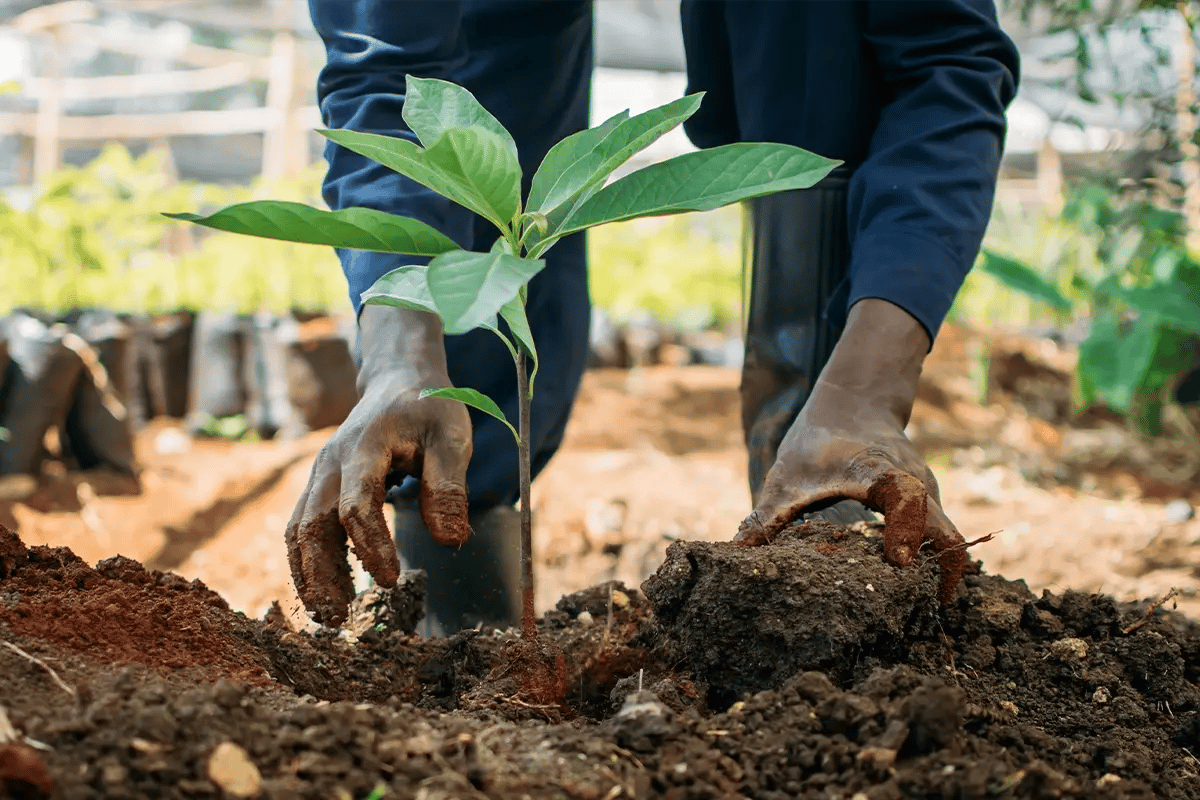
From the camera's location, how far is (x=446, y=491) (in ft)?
3.95

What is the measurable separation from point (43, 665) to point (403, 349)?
23.0 inches

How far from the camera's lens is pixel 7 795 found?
67 centimetres

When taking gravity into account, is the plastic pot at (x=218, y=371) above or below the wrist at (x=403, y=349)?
below

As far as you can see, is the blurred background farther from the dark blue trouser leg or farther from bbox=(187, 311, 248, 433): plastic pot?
the dark blue trouser leg

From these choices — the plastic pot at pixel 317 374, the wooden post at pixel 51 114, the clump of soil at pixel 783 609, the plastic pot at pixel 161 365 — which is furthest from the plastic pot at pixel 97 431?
the wooden post at pixel 51 114

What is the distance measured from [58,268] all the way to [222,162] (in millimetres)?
8512

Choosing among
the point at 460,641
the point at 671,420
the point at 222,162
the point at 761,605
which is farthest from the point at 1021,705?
the point at 222,162

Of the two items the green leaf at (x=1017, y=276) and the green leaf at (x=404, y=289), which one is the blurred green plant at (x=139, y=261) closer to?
the green leaf at (x=1017, y=276)

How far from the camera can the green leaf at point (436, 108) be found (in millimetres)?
958

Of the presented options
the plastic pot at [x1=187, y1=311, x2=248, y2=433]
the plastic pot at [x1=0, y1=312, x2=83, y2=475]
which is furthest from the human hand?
the plastic pot at [x1=187, y1=311, x2=248, y2=433]

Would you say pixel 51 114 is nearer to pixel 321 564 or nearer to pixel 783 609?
→ pixel 321 564

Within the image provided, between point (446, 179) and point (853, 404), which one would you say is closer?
point (446, 179)

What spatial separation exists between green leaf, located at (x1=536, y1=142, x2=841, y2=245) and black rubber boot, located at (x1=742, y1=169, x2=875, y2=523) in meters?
0.87

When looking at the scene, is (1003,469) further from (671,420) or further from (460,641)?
(460,641)
